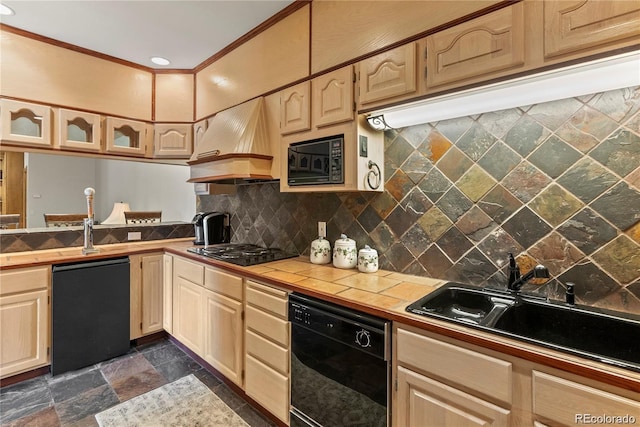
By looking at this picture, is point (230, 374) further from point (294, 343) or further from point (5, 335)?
point (5, 335)

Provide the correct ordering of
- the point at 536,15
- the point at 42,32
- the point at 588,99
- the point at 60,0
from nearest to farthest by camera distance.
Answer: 1. the point at 536,15
2. the point at 588,99
3. the point at 60,0
4. the point at 42,32

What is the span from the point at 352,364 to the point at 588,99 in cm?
154

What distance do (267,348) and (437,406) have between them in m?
0.97

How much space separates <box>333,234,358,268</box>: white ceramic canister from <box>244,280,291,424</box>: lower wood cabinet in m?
0.45

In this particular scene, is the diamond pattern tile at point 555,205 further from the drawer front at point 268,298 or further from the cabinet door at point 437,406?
the drawer front at point 268,298

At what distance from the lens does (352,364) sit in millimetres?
1309

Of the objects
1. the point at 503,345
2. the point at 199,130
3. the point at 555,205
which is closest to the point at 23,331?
the point at 199,130

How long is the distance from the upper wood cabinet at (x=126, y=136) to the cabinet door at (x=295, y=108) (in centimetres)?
171

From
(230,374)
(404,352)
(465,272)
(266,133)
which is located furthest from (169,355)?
(465,272)

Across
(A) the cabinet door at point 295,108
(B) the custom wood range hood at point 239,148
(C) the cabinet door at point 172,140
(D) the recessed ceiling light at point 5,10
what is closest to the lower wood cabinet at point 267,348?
(B) the custom wood range hood at point 239,148

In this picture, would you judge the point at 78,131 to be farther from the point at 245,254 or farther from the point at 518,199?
the point at 518,199

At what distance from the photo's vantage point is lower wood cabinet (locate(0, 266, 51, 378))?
1979mm

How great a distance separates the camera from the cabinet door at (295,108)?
1858mm

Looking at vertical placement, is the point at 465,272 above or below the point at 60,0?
below
